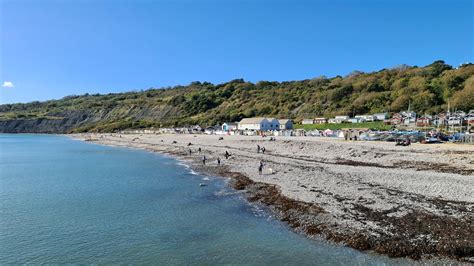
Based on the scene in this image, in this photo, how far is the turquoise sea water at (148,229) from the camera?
13602 mm

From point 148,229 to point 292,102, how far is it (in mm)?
120473

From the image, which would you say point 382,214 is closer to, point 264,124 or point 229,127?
point 264,124

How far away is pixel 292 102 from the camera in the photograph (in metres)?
134

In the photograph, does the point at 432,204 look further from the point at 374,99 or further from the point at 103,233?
the point at 374,99

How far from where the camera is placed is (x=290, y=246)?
14406 millimetres

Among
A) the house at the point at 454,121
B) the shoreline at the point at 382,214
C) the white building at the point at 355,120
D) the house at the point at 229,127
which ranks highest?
the white building at the point at 355,120

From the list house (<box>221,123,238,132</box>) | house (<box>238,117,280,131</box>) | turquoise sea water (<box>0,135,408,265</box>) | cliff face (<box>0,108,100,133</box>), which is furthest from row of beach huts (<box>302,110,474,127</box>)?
cliff face (<box>0,108,100,133</box>)

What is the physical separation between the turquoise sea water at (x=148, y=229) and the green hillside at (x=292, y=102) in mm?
87836

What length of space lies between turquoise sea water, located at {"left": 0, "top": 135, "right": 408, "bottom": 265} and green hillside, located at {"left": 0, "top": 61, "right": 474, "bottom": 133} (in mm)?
87836

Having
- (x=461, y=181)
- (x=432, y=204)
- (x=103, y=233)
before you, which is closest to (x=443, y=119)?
(x=461, y=181)

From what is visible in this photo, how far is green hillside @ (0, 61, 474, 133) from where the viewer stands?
341ft

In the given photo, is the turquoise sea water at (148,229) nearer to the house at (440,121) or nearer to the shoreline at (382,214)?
the shoreline at (382,214)

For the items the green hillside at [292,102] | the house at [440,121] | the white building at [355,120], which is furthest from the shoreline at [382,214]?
the green hillside at [292,102]

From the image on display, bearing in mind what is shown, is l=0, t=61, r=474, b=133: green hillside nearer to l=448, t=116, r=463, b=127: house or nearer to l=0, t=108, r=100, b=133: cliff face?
l=0, t=108, r=100, b=133: cliff face
